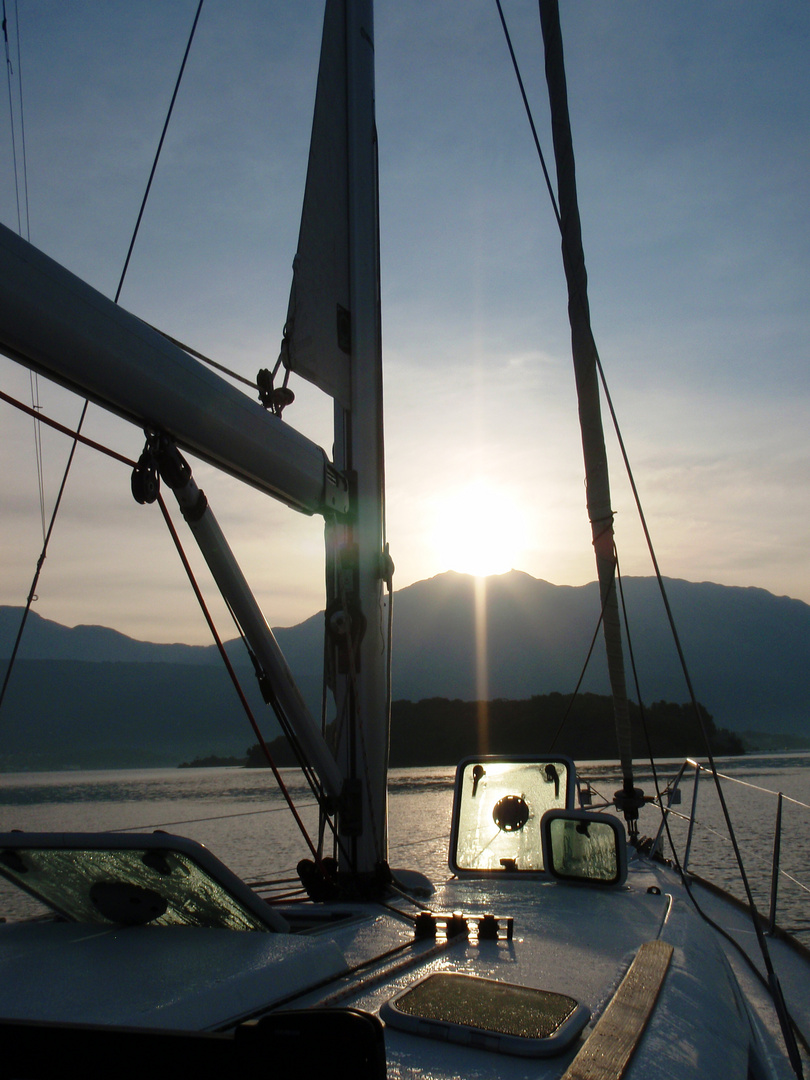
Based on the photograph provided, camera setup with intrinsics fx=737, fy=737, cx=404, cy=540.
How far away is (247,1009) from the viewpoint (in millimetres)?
2174

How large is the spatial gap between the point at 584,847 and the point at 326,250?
4927mm

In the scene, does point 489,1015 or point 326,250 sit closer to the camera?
point 489,1015

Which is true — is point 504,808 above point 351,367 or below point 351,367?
below

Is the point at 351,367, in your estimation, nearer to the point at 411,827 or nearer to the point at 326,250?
the point at 326,250

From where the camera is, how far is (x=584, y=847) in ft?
18.2

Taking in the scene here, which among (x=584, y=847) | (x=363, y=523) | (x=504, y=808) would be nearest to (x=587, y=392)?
(x=363, y=523)

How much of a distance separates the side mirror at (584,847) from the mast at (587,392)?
10.9 feet

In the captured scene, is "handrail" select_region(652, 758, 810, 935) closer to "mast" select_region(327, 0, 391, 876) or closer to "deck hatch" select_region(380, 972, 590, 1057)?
"mast" select_region(327, 0, 391, 876)

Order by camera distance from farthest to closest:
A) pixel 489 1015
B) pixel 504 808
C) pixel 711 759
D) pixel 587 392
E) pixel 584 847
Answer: pixel 587 392
pixel 504 808
pixel 584 847
pixel 711 759
pixel 489 1015

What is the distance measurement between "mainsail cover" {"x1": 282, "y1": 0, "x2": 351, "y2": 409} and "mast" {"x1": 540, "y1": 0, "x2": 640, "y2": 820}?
158 inches

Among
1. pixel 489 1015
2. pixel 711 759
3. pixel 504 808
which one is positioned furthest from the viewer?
pixel 504 808

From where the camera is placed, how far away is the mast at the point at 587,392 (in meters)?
8.88

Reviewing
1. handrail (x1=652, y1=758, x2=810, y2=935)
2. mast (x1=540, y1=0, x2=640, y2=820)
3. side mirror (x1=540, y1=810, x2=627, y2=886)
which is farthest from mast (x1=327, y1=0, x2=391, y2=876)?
mast (x1=540, y1=0, x2=640, y2=820)

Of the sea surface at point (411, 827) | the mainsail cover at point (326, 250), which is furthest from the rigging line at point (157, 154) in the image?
the sea surface at point (411, 827)
